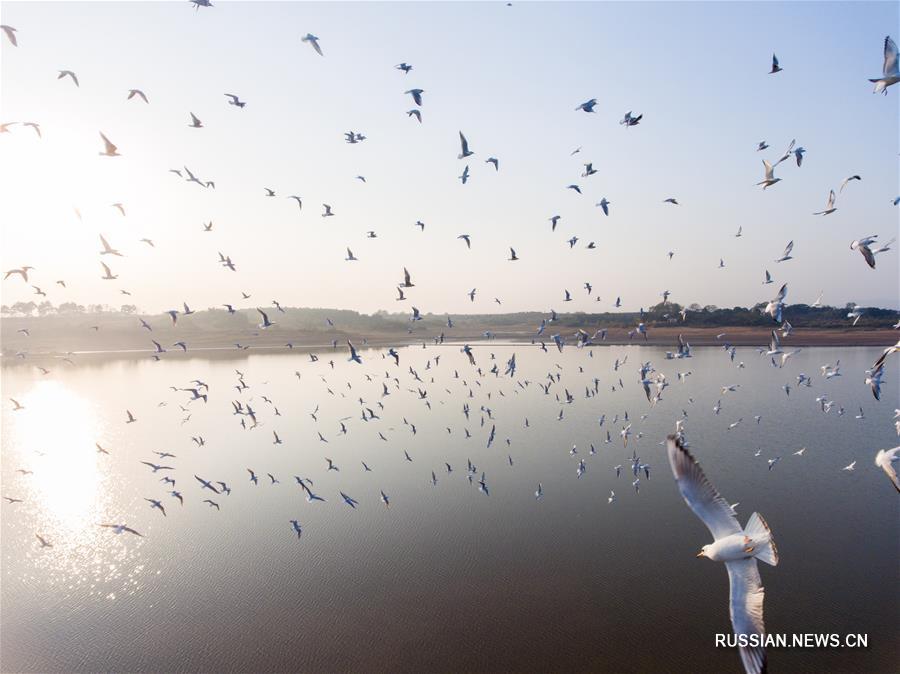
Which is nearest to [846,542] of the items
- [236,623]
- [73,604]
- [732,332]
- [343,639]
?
[343,639]

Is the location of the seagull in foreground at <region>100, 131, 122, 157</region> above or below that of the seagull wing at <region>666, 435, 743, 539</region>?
above

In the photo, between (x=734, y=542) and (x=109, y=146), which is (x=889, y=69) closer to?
(x=734, y=542)

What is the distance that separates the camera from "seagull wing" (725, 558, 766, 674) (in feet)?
15.9

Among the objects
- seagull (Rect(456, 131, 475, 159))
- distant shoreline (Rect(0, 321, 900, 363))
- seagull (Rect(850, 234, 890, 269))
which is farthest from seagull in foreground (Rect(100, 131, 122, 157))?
distant shoreline (Rect(0, 321, 900, 363))

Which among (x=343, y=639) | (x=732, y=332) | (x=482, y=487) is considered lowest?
(x=343, y=639)

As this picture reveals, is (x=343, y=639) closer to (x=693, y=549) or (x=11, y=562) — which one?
(x=693, y=549)

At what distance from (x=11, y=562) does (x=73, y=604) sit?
326 centimetres

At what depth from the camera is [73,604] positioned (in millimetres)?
11312

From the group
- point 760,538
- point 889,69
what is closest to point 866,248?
point 889,69

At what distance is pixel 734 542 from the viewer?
A: 5293mm

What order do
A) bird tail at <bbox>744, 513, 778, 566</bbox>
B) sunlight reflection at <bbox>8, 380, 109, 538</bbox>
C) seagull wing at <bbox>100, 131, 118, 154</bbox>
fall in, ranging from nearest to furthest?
bird tail at <bbox>744, 513, 778, 566</bbox>, seagull wing at <bbox>100, 131, 118, 154</bbox>, sunlight reflection at <bbox>8, 380, 109, 538</bbox>

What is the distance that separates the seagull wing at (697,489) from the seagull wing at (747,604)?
39 centimetres

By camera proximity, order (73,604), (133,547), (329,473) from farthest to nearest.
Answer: (329,473) → (133,547) → (73,604)

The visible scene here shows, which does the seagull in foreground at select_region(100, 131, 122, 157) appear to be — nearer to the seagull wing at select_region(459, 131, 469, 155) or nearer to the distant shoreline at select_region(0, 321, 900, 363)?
the seagull wing at select_region(459, 131, 469, 155)
